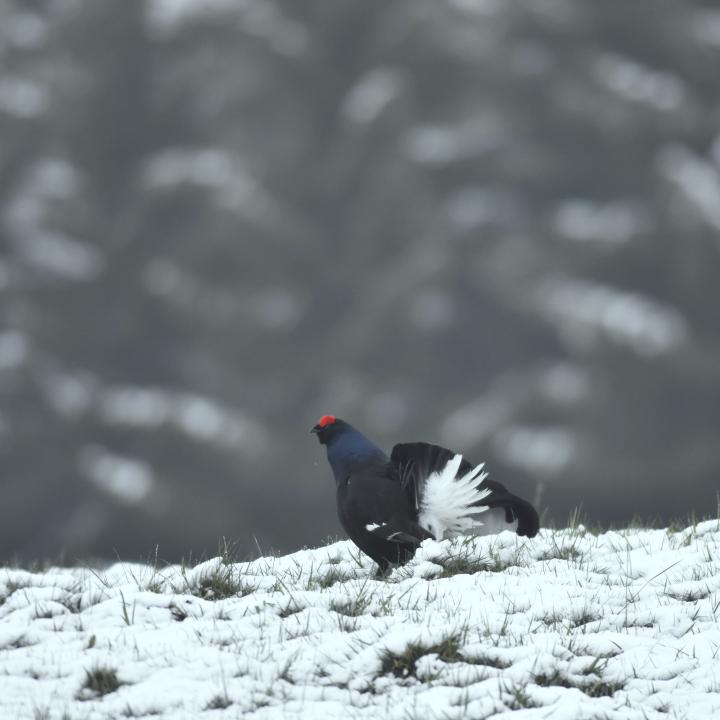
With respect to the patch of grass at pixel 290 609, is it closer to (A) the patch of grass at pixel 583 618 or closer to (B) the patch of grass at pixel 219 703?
(B) the patch of grass at pixel 219 703

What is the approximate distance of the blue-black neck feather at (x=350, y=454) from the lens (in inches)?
289

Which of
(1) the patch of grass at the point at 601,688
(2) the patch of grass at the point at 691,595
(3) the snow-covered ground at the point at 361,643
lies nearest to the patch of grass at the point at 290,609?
(3) the snow-covered ground at the point at 361,643

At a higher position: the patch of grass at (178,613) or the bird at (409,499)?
the bird at (409,499)

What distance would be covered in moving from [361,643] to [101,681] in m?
1.30

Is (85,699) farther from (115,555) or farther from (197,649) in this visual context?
(115,555)

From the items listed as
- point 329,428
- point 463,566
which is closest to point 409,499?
point 463,566

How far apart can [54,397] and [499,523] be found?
2839cm

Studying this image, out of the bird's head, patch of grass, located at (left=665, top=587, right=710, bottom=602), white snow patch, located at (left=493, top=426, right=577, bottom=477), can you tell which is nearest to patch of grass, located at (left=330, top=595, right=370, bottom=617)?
the bird's head

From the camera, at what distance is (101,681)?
4.83 m

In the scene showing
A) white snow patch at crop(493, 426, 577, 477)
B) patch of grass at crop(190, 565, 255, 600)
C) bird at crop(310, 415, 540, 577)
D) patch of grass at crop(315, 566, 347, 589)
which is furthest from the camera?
white snow patch at crop(493, 426, 577, 477)

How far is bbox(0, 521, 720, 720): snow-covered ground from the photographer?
Answer: 464 cm

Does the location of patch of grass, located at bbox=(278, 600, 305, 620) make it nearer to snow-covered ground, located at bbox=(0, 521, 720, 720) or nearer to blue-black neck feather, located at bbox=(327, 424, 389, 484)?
snow-covered ground, located at bbox=(0, 521, 720, 720)

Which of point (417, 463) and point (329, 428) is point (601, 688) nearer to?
point (417, 463)

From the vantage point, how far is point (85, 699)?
472 cm
